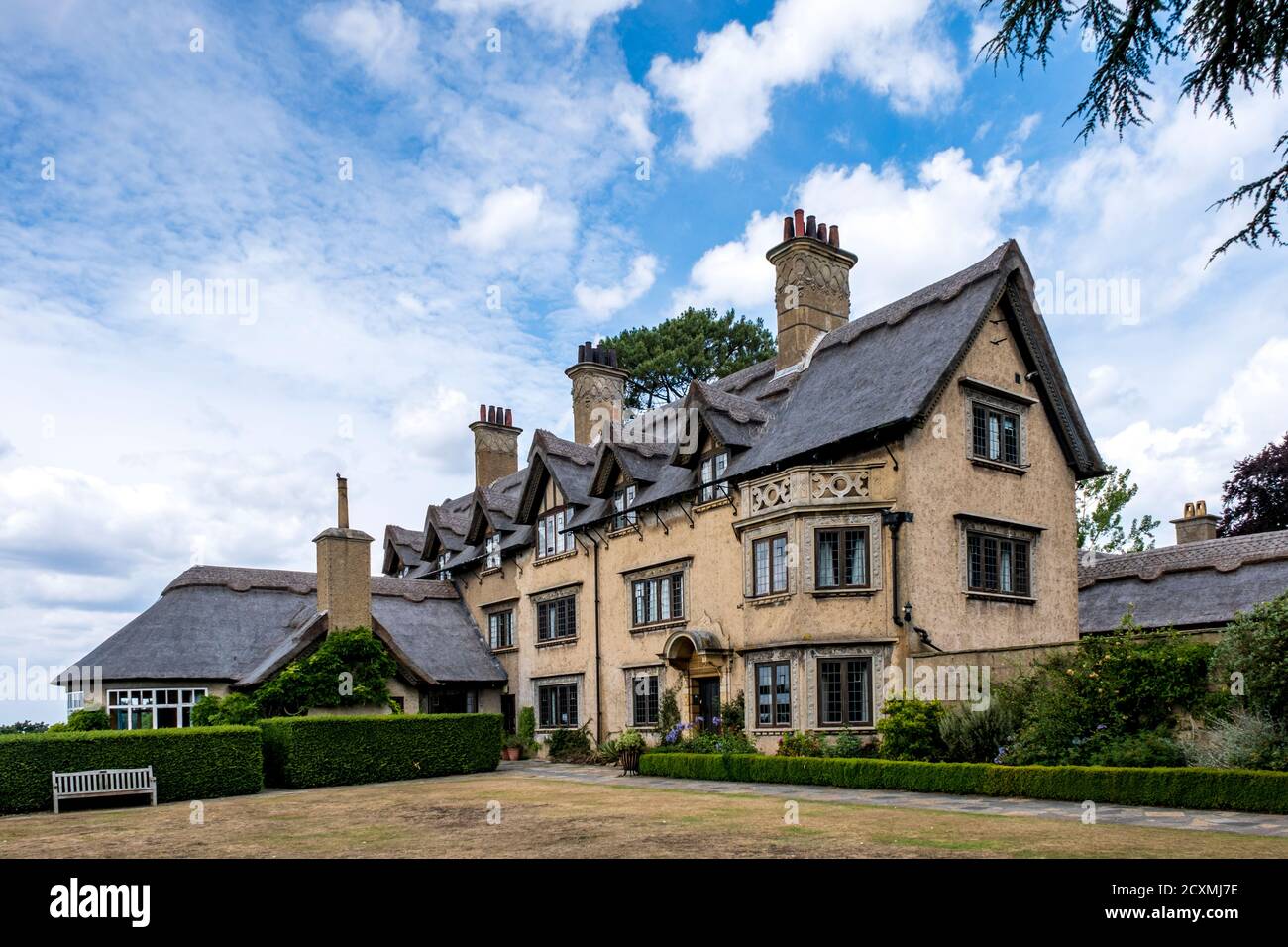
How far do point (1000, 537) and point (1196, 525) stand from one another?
15.3m

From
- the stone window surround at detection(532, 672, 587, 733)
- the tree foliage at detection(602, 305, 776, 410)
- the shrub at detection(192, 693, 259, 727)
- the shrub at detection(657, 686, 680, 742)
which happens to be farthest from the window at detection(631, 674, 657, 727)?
the tree foliage at detection(602, 305, 776, 410)

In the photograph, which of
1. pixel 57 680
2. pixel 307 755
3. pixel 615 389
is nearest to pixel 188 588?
pixel 57 680

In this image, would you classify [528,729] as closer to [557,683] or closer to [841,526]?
[557,683]

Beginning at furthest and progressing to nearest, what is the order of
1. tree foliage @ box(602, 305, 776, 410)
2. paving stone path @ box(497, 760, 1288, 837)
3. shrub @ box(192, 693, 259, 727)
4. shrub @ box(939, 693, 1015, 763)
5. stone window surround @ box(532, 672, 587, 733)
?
1. tree foliage @ box(602, 305, 776, 410)
2. stone window surround @ box(532, 672, 587, 733)
3. shrub @ box(192, 693, 259, 727)
4. shrub @ box(939, 693, 1015, 763)
5. paving stone path @ box(497, 760, 1288, 837)

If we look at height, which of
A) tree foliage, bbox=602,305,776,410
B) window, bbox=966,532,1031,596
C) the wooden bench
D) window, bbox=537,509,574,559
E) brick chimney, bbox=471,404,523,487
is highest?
tree foliage, bbox=602,305,776,410

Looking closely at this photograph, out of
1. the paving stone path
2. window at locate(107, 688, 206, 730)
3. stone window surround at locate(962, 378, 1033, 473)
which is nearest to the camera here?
the paving stone path

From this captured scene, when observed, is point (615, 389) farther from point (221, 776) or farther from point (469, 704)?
point (221, 776)

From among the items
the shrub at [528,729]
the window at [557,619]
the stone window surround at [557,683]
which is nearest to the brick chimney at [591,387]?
the window at [557,619]

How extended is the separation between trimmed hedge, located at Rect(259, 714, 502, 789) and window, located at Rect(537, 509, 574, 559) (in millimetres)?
8514

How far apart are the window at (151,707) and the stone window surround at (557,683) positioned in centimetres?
1108

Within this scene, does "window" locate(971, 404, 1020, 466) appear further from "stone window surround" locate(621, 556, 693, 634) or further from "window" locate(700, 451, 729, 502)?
"stone window surround" locate(621, 556, 693, 634)

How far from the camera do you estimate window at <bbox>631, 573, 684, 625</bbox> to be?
30.3m

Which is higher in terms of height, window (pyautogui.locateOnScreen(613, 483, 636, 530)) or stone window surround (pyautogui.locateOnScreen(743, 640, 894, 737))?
window (pyautogui.locateOnScreen(613, 483, 636, 530))

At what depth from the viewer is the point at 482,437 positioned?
46375 millimetres
